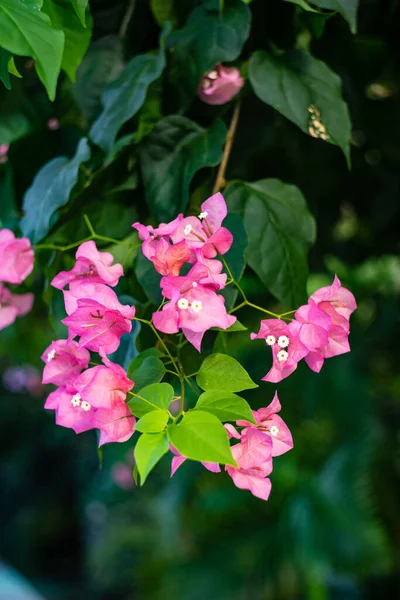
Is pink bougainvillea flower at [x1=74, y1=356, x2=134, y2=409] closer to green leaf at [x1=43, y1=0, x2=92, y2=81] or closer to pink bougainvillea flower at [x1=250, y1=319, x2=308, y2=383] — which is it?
pink bougainvillea flower at [x1=250, y1=319, x2=308, y2=383]

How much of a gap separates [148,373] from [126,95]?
207mm

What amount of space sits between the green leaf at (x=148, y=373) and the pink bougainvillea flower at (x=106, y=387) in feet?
0.05

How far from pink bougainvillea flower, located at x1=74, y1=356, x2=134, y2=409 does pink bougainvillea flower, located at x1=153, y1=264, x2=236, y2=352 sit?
0.03 m

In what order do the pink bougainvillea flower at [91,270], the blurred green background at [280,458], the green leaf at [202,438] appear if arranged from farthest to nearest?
the blurred green background at [280,458], the pink bougainvillea flower at [91,270], the green leaf at [202,438]

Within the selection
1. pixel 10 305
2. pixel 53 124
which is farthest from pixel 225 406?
pixel 53 124

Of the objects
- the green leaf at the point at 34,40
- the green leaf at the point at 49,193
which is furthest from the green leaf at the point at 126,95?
the green leaf at the point at 34,40

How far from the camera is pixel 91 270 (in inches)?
16.8

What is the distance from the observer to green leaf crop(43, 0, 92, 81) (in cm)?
43

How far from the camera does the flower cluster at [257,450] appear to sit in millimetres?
348

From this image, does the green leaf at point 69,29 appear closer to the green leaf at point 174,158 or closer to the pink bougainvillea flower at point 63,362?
the green leaf at point 174,158

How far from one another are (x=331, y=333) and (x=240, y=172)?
0.26 meters

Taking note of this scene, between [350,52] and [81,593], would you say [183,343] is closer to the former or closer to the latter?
[350,52]

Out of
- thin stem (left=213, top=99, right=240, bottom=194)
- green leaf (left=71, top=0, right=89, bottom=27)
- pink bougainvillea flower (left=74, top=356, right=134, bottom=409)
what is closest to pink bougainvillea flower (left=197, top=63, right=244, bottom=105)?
thin stem (left=213, top=99, right=240, bottom=194)

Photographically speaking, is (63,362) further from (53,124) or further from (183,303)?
(53,124)
